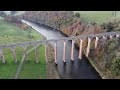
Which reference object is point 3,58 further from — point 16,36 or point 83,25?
point 83,25

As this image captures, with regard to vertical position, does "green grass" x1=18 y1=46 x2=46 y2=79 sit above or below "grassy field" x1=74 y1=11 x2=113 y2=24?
below

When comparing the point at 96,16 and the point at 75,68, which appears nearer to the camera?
the point at 75,68

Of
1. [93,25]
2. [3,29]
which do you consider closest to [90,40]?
[93,25]

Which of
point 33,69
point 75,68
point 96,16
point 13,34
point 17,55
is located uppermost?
point 96,16

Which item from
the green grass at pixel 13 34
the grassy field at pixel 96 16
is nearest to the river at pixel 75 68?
the green grass at pixel 13 34

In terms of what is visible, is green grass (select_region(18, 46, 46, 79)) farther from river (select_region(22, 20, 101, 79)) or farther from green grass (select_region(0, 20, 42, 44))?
green grass (select_region(0, 20, 42, 44))

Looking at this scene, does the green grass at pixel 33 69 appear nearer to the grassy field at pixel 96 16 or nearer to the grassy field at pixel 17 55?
the grassy field at pixel 17 55

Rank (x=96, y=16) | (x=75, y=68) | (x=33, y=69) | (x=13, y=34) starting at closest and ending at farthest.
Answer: (x=33, y=69) → (x=75, y=68) → (x=13, y=34) → (x=96, y=16)

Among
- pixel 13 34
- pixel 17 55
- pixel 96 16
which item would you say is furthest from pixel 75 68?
pixel 96 16

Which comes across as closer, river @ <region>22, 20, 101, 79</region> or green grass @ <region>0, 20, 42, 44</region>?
river @ <region>22, 20, 101, 79</region>

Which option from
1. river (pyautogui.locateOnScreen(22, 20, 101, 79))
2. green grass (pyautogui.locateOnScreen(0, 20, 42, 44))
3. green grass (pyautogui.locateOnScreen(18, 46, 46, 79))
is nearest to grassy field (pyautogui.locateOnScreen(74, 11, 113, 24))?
river (pyautogui.locateOnScreen(22, 20, 101, 79))

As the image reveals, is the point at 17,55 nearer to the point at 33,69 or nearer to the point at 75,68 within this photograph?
the point at 33,69

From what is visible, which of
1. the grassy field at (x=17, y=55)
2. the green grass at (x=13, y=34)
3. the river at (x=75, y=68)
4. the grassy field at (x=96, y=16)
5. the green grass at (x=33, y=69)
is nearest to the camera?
the green grass at (x=33, y=69)
